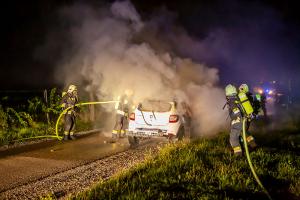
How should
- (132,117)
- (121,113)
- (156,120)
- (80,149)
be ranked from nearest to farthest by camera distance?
(80,149)
(156,120)
(132,117)
(121,113)

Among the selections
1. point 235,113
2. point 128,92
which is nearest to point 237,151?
point 235,113

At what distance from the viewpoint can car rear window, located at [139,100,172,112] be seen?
446 inches

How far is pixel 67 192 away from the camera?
6797 millimetres

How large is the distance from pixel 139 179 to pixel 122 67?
22.5 ft

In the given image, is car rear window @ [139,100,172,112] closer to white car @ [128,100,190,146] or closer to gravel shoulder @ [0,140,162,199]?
white car @ [128,100,190,146]

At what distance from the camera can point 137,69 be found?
12.8 metres

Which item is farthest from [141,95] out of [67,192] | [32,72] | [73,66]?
[32,72]

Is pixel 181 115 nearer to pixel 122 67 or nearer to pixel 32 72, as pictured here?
pixel 122 67

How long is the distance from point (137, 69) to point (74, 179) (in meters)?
5.85

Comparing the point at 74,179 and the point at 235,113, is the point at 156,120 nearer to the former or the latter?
the point at 235,113

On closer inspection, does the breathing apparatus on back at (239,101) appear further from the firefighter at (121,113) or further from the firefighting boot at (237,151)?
the firefighter at (121,113)

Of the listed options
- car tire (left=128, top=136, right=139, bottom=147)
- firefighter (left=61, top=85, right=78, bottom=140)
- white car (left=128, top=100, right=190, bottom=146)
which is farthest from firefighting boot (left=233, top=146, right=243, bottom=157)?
firefighter (left=61, top=85, right=78, bottom=140)

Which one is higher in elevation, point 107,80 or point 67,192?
point 107,80

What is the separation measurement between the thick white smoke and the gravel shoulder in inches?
117
